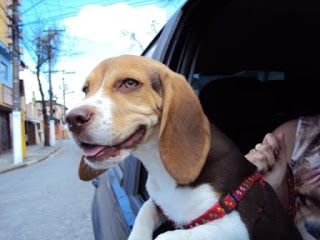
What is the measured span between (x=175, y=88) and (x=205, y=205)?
0.56m

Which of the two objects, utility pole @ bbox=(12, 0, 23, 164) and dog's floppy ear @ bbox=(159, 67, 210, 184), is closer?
dog's floppy ear @ bbox=(159, 67, 210, 184)

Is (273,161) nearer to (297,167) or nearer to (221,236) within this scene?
(297,167)

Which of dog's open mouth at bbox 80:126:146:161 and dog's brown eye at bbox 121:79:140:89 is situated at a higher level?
dog's brown eye at bbox 121:79:140:89

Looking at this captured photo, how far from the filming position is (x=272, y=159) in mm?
2117

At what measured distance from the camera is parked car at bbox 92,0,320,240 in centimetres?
240

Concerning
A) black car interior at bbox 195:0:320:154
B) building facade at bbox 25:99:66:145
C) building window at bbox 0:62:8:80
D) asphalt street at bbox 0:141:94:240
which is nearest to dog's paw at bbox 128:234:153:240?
black car interior at bbox 195:0:320:154

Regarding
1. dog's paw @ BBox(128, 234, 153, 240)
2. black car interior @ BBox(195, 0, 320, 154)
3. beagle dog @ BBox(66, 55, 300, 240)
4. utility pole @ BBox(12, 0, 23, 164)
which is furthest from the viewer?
utility pole @ BBox(12, 0, 23, 164)

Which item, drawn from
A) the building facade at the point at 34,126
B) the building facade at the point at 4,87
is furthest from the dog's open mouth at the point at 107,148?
the building facade at the point at 34,126

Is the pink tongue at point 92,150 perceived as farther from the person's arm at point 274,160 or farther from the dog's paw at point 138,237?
the person's arm at point 274,160

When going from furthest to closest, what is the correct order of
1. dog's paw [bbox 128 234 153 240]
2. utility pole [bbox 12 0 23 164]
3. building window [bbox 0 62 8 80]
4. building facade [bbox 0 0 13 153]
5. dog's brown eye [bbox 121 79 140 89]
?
building window [bbox 0 62 8 80] < building facade [bbox 0 0 13 153] < utility pole [bbox 12 0 23 164] < dog's brown eye [bbox 121 79 140 89] < dog's paw [bbox 128 234 153 240]

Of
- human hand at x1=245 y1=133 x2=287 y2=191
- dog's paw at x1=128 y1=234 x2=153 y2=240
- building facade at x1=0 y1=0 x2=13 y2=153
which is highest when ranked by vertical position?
human hand at x1=245 y1=133 x2=287 y2=191

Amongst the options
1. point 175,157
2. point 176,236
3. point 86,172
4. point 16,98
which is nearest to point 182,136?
point 175,157

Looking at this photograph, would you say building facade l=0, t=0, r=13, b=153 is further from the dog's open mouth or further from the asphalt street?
the dog's open mouth

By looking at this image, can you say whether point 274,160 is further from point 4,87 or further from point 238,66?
point 4,87
